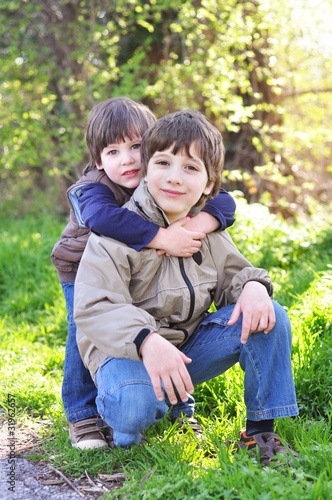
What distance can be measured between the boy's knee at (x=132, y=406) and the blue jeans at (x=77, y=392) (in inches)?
20.0

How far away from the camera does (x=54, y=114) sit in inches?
267

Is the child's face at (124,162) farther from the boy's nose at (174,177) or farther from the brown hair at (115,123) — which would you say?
the boy's nose at (174,177)

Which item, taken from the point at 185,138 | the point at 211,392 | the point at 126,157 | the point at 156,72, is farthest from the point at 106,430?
the point at 156,72

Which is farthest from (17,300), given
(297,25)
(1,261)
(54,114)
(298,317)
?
(297,25)

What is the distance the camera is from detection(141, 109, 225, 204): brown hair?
2.12 m

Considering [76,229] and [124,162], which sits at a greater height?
[124,162]

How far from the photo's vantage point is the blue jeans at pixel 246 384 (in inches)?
Answer: 76.5

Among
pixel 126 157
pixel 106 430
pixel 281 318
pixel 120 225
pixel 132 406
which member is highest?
pixel 126 157

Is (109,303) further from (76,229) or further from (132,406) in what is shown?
(76,229)

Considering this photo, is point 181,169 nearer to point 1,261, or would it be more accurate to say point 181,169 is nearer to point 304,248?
point 304,248

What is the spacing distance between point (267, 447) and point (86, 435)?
2.74 ft

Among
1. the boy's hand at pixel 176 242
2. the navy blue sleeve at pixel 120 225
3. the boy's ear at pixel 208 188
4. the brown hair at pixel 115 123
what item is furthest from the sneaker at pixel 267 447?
the brown hair at pixel 115 123

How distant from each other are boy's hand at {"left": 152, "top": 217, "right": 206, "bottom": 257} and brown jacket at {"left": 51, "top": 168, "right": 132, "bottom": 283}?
397 mm

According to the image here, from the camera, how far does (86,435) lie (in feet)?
7.75
